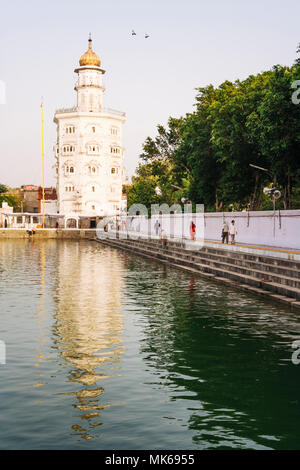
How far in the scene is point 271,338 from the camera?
40.8 ft

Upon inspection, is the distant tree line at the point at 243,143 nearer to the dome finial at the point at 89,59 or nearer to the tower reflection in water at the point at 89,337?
the tower reflection in water at the point at 89,337

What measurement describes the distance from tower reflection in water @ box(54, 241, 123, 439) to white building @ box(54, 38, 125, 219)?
74349 mm

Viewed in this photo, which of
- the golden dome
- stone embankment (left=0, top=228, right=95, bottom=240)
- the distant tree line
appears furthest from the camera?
the golden dome

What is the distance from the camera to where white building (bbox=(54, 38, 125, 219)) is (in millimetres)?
97375

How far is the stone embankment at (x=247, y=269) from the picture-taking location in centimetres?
1862

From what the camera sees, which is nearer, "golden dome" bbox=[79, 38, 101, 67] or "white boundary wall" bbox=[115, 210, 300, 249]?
"white boundary wall" bbox=[115, 210, 300, 249]

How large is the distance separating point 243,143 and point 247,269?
17779 millimetres

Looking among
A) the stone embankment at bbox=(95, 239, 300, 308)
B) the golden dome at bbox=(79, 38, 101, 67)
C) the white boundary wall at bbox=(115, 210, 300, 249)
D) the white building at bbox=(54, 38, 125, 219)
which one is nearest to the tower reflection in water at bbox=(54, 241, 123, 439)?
the stone embankment at bbox=(95, 239, 300, 308)

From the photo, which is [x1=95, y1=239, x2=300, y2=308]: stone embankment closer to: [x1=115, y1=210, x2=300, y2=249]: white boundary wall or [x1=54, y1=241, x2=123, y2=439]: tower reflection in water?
[x1=115, y1=210, x2=300, y2=249]: white boundary wall

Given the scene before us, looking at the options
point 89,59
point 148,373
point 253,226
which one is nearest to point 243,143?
point 253,226

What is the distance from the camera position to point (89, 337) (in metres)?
12.5

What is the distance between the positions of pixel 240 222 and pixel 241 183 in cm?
498

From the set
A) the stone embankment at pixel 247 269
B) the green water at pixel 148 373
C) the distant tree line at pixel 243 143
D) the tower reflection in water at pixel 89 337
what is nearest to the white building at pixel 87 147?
the distant tree line at pixel 243 143

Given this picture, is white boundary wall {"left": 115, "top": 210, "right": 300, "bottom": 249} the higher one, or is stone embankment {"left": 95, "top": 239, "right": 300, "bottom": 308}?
white boundary wall {"left": 115, "top": 210, "right": 300, "bottom": 249}
